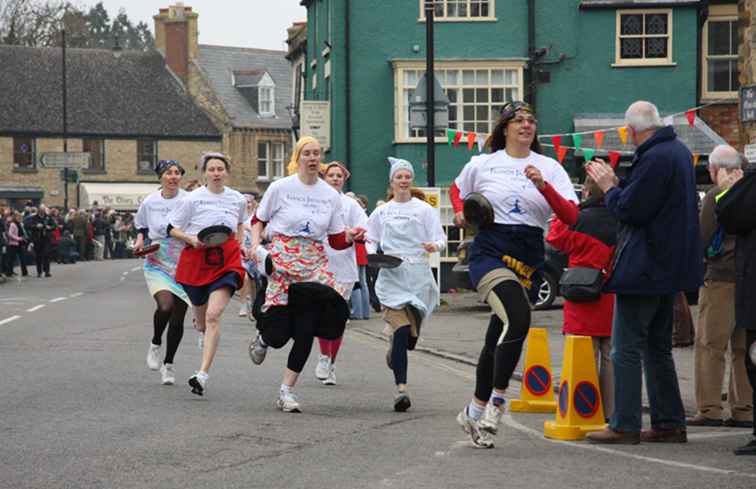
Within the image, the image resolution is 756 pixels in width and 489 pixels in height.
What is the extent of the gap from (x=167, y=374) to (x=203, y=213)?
135cm

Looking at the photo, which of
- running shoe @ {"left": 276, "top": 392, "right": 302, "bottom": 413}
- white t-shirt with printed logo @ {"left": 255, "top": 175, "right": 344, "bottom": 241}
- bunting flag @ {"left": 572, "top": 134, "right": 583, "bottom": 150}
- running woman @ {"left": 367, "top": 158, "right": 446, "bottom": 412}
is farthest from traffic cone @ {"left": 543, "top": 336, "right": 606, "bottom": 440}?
bunting flag @ {"left": 572, "top": 134, "right": 583, "bottom": 150}

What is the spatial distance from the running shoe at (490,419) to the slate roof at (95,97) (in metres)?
65.1

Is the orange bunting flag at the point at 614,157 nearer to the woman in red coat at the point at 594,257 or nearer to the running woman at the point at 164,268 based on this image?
the running woman at the point at 164,268

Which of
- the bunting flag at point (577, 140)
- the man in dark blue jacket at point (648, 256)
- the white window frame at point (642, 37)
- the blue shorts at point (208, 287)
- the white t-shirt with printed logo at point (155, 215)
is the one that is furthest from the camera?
the white window frame at point (642, 37)

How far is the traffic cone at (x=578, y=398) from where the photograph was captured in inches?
367

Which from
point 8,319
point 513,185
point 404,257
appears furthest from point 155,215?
point 8,319

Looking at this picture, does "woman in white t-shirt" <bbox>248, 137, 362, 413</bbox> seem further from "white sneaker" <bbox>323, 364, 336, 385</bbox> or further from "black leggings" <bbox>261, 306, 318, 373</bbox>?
"white sneaker" <bbox>323, 364, 336, 385</bbox>

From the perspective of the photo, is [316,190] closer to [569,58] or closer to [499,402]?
[499,402]

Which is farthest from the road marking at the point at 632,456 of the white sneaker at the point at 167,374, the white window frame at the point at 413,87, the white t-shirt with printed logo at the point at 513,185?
the white window frame at the point at 413,87

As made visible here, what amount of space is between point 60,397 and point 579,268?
13.4ft

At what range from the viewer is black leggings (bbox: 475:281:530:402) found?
8859 mm

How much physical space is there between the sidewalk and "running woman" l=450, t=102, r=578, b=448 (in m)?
2.55

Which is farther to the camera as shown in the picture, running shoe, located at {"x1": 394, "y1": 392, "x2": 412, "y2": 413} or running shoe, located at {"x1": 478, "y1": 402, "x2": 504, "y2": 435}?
running shoe, located at {"x1": 394, "y1": 392, "x2": 412, "y2": 413}

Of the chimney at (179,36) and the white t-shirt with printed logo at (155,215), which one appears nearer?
the white t-shirt with printed logo at (155,215)
